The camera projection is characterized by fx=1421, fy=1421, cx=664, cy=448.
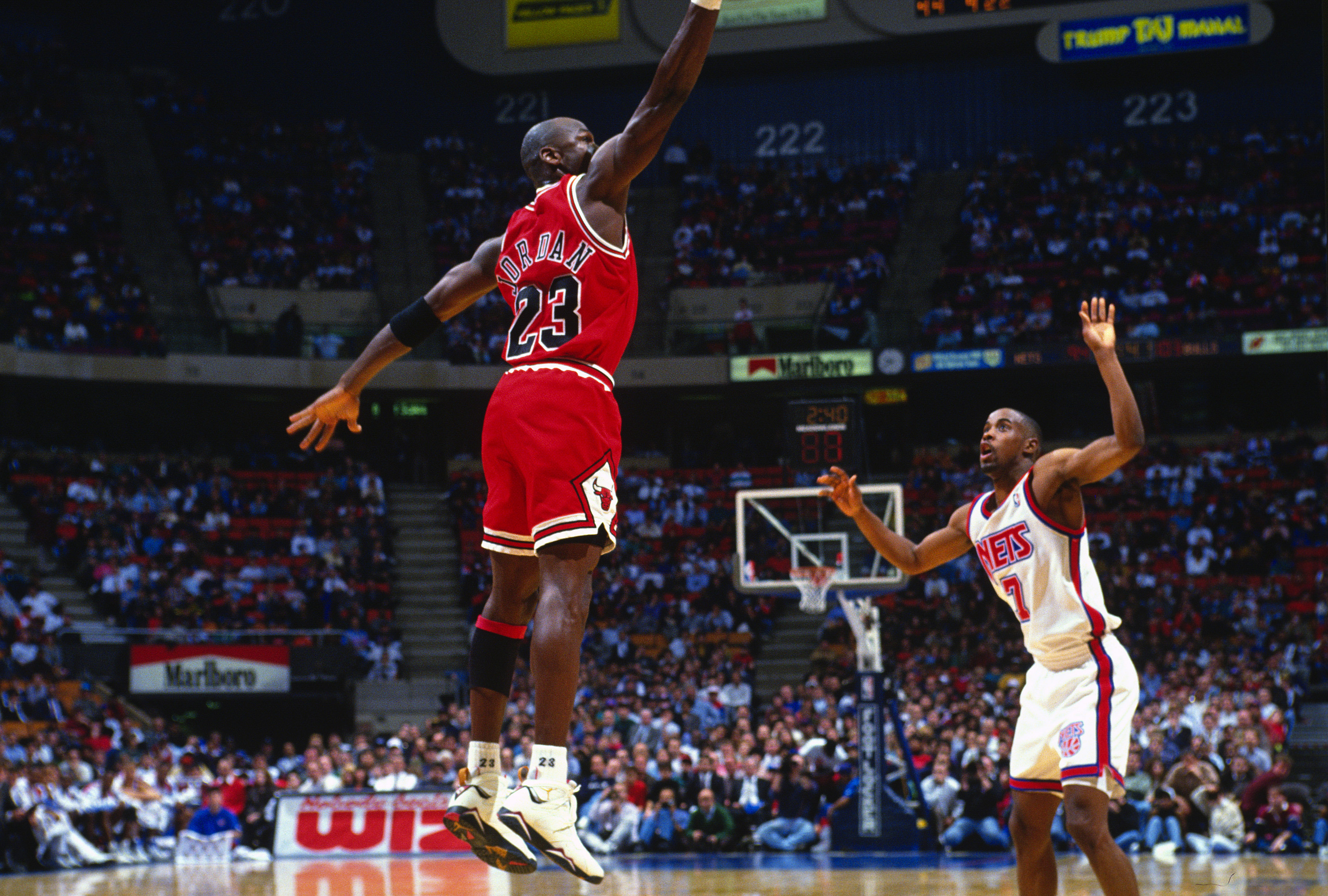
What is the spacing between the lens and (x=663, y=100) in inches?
165

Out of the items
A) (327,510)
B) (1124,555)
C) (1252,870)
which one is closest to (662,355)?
(327,510)

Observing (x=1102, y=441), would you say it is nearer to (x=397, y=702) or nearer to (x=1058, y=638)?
(x=1058, y=638)

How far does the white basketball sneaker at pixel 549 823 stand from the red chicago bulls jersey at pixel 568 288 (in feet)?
4.17

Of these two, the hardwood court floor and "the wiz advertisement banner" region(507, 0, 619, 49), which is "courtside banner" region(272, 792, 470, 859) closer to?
the hardwood court floor

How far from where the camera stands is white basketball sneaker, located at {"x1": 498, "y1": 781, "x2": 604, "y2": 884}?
397 centimetres

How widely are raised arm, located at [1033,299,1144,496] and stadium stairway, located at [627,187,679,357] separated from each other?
69.6ft

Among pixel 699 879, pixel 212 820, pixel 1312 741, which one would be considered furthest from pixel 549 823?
pixel 1312 741

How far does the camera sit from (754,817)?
1585cm

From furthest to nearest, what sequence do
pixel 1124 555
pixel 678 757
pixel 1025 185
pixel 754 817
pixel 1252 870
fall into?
pixel 1025 185 < pixel 1124 555 < pixel 678 757 < pixel 754 817 < pixel 1252 870

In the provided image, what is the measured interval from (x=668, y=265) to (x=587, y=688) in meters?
11.6

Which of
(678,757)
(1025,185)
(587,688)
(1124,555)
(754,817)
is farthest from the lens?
(1025,185)

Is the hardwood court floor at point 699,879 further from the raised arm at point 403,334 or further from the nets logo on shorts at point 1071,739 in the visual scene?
the raised arm at point 403,334

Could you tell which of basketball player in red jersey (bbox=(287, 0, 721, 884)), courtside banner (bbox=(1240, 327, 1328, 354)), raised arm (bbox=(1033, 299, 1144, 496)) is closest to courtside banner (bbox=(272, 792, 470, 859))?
raised arm (bbox=(1033, 299, 1144, 496))

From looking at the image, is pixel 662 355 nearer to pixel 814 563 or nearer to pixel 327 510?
pixel 327 510
